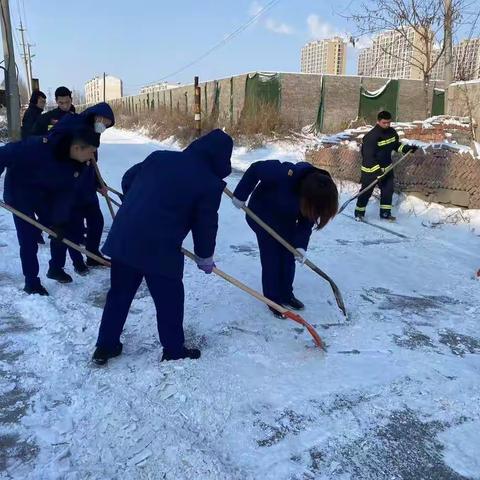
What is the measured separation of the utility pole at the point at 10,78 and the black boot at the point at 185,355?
8592 millimetres

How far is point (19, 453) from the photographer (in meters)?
2.02

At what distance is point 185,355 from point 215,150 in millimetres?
1206

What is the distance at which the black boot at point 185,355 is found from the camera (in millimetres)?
2746

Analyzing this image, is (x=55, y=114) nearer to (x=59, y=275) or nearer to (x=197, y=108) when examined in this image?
(x=59, y=275)

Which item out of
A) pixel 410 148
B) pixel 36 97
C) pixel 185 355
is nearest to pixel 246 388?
pixel 185 355

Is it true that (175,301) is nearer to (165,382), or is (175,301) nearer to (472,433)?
(165,382)

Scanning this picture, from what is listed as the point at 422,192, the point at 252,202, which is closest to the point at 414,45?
the point at 422,192

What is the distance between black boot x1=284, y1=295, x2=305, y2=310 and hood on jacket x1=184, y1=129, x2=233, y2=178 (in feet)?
4.99

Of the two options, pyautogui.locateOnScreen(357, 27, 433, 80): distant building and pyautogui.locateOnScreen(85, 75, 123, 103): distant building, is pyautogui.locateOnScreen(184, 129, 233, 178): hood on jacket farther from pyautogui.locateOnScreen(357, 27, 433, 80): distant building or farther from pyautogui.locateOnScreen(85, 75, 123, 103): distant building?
pyautogui.locateOnScreen(85, 75, 123, 103): distant building

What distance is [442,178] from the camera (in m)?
6.60

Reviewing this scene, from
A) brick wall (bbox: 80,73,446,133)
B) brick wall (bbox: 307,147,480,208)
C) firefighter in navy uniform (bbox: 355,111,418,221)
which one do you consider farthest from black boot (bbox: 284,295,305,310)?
brick wall (bbox: 80,73,446,133)

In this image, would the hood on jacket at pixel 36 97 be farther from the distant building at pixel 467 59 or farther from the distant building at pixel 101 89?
the distant building at pixel 101 89

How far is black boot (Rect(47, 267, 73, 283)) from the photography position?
3.97 meters

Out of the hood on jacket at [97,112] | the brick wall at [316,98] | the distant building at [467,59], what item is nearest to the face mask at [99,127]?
the hood on jacket at [97,112]
